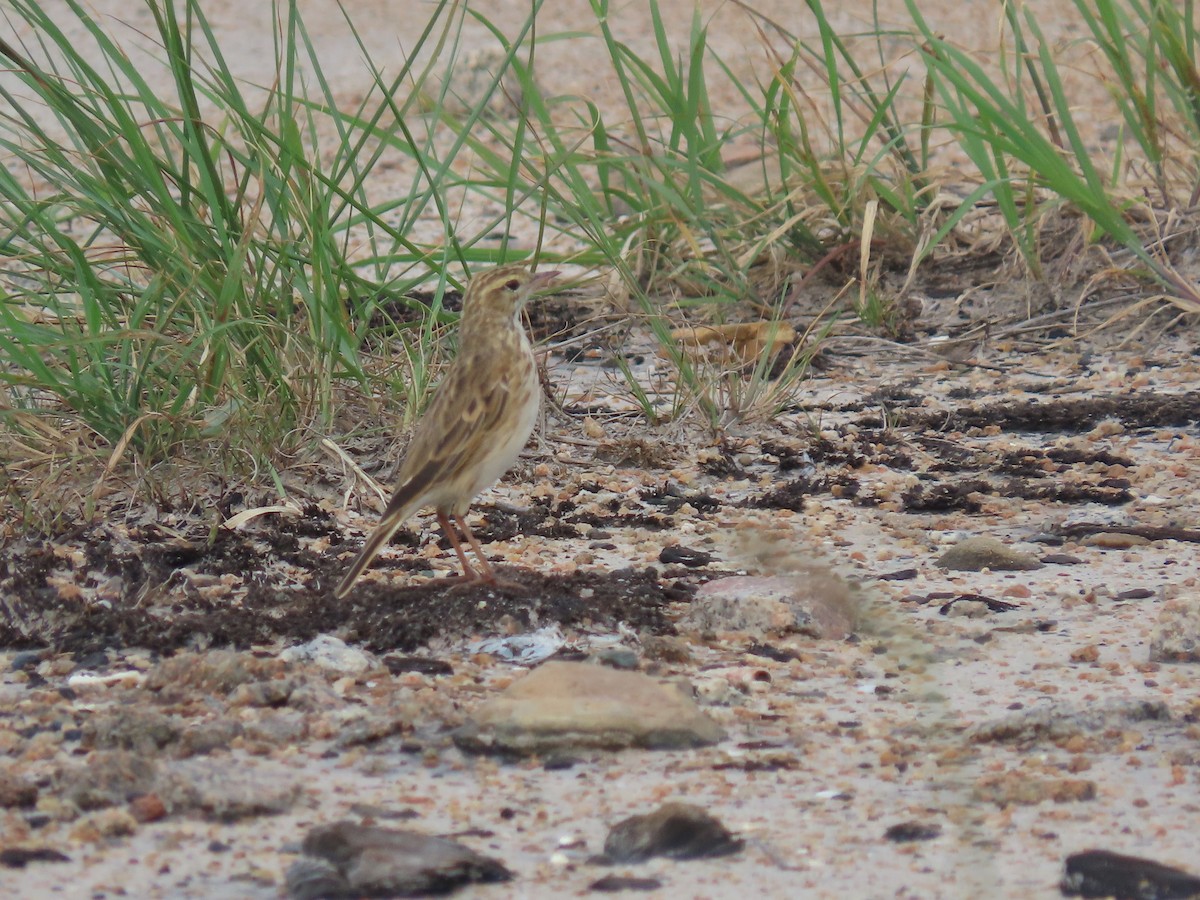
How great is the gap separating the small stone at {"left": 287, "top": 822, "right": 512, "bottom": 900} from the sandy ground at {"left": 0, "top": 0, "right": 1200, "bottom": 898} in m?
0.04

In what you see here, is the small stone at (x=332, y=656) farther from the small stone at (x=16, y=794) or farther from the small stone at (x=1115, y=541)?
the small stone at (x=1115, y=541)

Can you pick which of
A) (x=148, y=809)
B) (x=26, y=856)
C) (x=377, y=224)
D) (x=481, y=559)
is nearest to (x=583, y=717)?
(x=148, y=809)

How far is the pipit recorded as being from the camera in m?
3.99

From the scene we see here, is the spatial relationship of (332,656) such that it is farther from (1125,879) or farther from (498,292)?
(1125,879)

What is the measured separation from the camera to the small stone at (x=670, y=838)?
2602 millimetres

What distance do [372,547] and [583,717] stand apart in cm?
96

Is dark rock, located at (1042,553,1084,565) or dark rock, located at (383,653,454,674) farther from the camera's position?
dark rock, located at (1042,553,1084,565)

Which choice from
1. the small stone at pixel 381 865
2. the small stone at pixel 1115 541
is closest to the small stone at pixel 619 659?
the small stone at pixel 381 865

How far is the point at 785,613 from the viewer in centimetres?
376

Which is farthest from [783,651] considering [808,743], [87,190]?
[87,190]

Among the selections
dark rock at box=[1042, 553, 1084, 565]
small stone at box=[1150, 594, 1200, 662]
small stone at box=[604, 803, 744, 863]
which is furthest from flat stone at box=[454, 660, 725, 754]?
dark rock at box=[1042, 553, 1084, 565]

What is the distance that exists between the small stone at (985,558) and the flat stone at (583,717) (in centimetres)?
130

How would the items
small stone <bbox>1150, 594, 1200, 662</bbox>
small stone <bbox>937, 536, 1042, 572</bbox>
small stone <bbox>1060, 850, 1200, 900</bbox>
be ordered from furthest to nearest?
small stone <bbox>937, 536, 1042, 572</bbox>
small stone <bbox>1150, 594, 1200, 662</bbox>
small stone <bbox>1060, 850, 1200, 900</bbox>

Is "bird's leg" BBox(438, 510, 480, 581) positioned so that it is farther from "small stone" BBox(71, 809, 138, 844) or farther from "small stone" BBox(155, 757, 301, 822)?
"small stone" BBox(71, 809, 138, 844)
